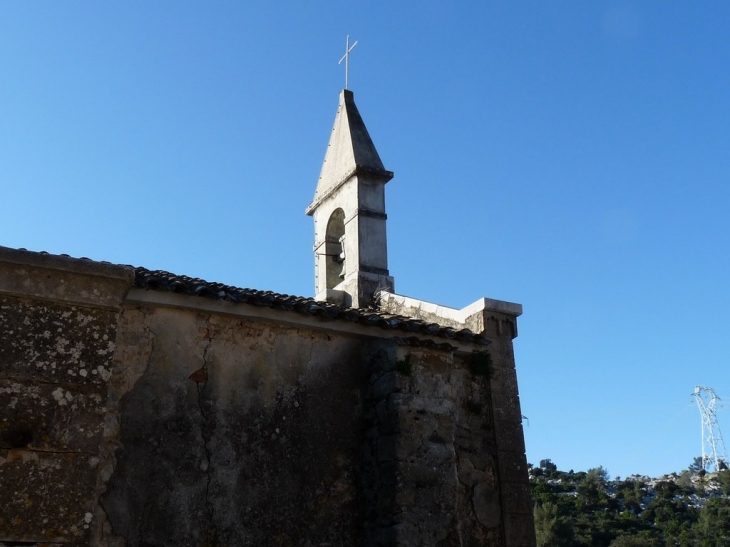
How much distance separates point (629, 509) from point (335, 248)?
29.3 m

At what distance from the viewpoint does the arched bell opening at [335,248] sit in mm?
12062

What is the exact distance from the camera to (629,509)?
119 feet

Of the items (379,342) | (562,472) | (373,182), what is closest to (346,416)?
(379,342)

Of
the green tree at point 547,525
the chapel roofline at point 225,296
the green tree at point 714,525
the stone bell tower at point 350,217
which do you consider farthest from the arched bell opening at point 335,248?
the green tree at point 714,525

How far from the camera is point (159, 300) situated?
→ 6.73 meters

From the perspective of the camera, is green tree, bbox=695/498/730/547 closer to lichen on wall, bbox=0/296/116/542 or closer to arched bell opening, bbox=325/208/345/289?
arched bell opening, bbox=325/208/345/289

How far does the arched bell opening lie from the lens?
12062 millimetres

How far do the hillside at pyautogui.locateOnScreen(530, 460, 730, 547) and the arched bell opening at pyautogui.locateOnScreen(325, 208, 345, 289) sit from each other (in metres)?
19.5

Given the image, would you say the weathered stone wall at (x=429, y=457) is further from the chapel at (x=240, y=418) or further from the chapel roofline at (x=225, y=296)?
the chapel roofline at (x=225, y=296)

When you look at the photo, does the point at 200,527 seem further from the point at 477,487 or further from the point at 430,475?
the point at 477,487

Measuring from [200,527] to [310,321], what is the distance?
209cm

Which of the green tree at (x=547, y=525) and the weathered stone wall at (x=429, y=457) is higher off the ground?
the green tree at (x=547, y=525)

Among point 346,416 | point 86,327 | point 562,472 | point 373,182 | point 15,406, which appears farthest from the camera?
point 562,472

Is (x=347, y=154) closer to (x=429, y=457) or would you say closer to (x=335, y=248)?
(x=335, y=248)
